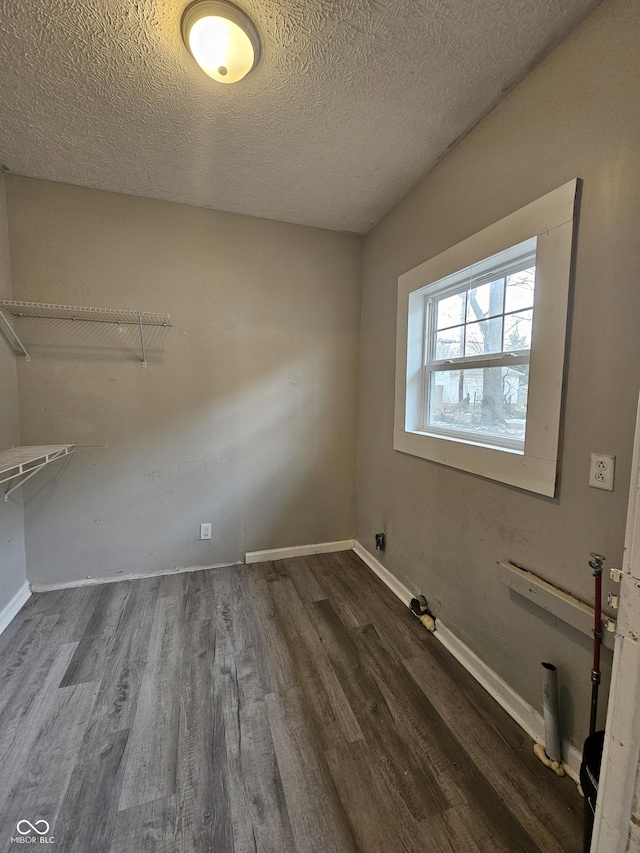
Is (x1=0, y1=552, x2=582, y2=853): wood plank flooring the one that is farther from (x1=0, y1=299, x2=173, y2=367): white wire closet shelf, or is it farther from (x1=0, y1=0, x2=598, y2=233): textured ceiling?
(x1=0, y1=0, x2=598, y2=233): textured ceiling

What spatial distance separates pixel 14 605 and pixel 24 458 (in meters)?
0.97

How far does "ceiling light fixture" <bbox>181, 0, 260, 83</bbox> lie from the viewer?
1.04m

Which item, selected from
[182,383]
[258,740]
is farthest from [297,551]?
[182,383]

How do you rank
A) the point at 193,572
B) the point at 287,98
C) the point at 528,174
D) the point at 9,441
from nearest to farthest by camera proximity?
the point at 528,174 < the point at 287,98 < the point at 9,441 < the point at 193,572

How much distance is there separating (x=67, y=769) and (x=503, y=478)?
1.92 meters

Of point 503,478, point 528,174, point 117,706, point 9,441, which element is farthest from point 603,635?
point 9,441

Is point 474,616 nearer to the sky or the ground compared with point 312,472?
nearer to the ground

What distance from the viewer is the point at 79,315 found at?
2039 millimetres

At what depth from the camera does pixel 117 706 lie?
4.41ft

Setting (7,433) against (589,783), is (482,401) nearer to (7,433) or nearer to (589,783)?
(589,783)

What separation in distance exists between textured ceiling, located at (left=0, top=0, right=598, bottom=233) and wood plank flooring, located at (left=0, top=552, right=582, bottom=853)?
2519mm

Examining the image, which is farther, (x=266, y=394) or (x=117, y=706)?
(x=266, y=394)

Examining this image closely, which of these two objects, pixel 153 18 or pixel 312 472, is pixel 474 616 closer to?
pixel 312 472

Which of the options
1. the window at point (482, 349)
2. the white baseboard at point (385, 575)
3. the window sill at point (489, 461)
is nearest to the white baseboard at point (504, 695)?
the white baseboard at point (385, 575)
